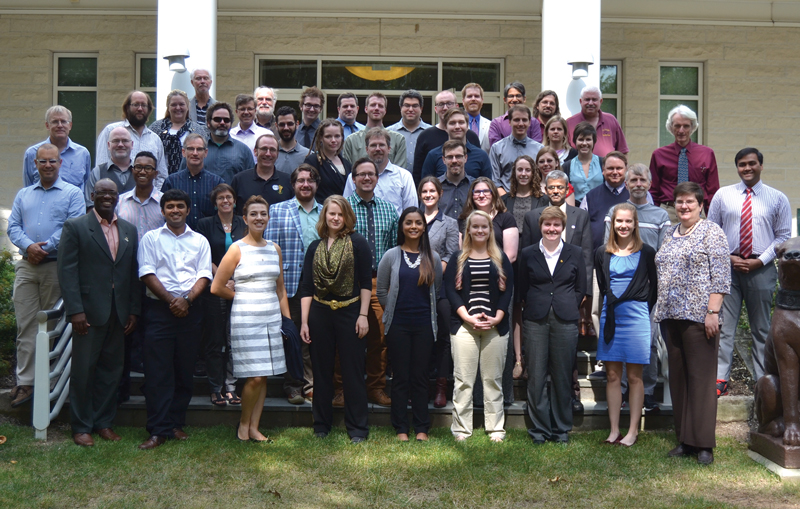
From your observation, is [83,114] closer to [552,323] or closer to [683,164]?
[552,323]

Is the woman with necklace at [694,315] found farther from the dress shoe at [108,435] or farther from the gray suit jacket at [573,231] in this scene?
the dress shoe at [108,435]

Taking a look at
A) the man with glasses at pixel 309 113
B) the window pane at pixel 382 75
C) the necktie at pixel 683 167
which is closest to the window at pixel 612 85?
the window pane at pixel 382 75

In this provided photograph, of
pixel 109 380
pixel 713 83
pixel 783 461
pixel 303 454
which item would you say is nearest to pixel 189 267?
pixel 109 380

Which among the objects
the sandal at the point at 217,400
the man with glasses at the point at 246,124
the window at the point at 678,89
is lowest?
the sandal at the point at 217,400

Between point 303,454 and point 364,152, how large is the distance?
3352 millimetres

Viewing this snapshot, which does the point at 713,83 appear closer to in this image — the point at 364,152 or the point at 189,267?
the point at 364,152

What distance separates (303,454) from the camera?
20.4ft

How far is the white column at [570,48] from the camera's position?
962 cm

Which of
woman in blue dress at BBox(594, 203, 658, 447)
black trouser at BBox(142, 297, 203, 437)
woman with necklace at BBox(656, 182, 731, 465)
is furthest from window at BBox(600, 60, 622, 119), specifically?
black trouser at BBox(142, 297, 203, 437)

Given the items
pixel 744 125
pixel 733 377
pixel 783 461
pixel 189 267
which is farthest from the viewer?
pixel 744 125

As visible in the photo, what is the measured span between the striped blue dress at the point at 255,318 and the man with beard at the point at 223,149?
5.73 feet

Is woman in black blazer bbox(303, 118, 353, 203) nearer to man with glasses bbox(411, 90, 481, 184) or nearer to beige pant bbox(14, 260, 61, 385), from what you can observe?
man with glasses bbox(411, 90, 481, 184)

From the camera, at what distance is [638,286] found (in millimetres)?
6574

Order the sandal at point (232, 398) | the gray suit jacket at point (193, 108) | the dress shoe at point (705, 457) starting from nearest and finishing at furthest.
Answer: the dress shoe at point (705, 457)
the sandal at point (232, 398)
the gray suit jacket at point (193, 108)
